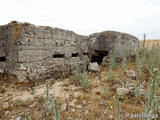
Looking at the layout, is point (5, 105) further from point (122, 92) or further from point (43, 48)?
point (122, 92)

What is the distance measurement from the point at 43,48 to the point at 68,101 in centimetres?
218

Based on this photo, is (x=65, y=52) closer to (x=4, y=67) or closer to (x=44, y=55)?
(x=44, y=55)

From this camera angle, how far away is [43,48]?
4488 millimetres

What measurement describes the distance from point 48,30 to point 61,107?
2829mm

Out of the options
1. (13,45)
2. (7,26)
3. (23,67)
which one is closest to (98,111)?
(23,67)

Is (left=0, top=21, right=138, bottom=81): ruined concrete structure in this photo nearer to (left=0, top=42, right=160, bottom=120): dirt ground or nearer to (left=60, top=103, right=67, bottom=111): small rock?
(left=0, top=42, right=160, bottom=120): dirt ground

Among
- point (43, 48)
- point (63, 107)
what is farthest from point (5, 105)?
point (43, 48)

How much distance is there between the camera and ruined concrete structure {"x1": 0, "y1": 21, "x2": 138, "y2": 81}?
390 centimetres

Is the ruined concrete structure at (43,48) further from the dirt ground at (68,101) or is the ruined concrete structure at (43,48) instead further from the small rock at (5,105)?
the small rock at (5,105)

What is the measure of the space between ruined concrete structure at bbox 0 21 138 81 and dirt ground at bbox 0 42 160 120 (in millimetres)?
470

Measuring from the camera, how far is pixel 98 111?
274 cm

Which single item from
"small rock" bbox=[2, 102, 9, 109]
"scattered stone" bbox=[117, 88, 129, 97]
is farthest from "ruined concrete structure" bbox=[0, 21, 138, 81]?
"scattered stone" bbox=[117, 88, 129, 97]

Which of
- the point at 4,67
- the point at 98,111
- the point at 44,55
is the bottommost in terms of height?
the point at 98,111

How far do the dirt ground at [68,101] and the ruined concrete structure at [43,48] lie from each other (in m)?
0.47
